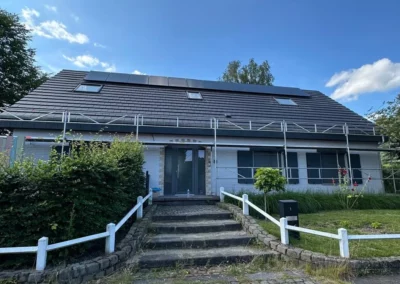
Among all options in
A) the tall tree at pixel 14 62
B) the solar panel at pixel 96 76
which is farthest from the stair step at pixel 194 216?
the tall tree at pixel 14 62

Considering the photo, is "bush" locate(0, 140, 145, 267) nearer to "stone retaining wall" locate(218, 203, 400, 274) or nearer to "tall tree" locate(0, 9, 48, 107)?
"stone retaining wall" locate(218, 203, 400, 274)

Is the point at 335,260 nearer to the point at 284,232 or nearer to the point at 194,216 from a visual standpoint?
the point at 284,232

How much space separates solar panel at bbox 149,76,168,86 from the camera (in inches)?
539

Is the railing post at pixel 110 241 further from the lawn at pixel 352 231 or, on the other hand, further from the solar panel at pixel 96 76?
the solar panel at pixel 96 76

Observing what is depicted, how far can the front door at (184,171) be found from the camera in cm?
990

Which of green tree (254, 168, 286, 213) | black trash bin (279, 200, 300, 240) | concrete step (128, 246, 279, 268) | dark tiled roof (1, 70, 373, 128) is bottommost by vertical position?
concrete step (128, 246, 279, 268)

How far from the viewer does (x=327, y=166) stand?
1120 cm

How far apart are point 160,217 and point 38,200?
11.2 feet

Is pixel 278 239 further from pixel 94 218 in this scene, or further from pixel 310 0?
pixel 310 0

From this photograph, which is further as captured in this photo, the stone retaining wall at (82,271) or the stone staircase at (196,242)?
the stone staircase at (196,242)

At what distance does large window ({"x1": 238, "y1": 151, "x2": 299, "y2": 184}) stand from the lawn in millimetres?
2758

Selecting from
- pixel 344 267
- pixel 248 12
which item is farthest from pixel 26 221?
pixel 248 12

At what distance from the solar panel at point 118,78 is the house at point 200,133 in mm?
195

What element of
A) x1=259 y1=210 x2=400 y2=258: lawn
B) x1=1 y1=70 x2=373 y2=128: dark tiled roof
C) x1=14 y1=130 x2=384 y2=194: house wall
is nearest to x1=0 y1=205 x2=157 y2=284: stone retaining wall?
x1=259 y1=210 x2=400 y2=258: lawn
